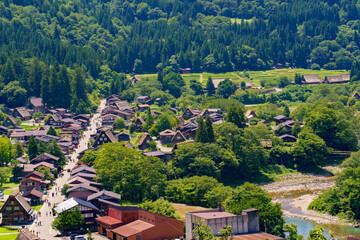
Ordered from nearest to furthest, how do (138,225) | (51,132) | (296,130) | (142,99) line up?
(138,225), (51,132), (296,130), (142,99)

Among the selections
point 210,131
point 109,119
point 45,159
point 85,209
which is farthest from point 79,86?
point 85,209

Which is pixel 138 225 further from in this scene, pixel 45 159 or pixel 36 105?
pixel 36 105

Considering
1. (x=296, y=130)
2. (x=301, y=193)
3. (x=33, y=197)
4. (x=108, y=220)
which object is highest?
(x=108, y=220)

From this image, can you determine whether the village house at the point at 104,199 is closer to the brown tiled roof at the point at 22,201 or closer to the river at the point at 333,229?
the brown tiled roof at the point at 22,201

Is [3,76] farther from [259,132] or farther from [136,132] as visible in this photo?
[259,132]

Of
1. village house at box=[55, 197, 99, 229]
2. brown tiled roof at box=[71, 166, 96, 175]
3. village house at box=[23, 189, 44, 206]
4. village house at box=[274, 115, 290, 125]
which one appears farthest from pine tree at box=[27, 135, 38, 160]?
village house at box=[274, 115, 290, 125]

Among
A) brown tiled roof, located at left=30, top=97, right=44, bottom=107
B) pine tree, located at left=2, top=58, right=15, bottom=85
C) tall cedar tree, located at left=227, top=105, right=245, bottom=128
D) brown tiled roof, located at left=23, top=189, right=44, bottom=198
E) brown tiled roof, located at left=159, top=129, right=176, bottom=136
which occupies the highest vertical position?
pine tree, located at left=2, top=58, right=15, bottom=85

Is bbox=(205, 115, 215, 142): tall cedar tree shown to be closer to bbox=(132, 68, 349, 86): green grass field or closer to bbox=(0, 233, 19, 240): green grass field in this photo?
bbox=(0, 233, 19, 240): green grass field

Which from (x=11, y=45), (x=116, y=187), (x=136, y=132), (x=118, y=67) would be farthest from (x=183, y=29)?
(x=116, y=187)
